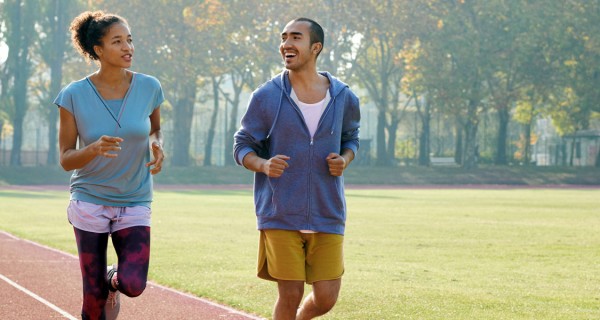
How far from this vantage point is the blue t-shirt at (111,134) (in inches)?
289

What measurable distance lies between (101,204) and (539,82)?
64978 mm

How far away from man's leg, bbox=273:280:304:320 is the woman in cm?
82

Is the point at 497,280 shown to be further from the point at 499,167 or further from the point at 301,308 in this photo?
the point at 499,167

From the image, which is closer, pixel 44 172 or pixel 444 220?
pixel 444 220

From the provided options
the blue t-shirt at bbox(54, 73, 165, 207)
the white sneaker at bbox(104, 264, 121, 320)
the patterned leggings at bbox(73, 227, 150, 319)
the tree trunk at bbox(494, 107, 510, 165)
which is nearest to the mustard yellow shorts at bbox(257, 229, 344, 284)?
the patterned leggings at bbox(73, 227, 150, 319)

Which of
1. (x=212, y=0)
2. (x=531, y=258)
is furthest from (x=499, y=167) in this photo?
(x=531, y=258)

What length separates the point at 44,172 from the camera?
6594 cm

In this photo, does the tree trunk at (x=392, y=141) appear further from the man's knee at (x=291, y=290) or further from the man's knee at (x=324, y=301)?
the man's knee at (x=291, y=290)

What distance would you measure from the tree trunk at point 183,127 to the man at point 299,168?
219ft

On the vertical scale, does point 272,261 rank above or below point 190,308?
above

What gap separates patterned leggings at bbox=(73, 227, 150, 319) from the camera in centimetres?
742

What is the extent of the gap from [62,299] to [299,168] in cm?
581

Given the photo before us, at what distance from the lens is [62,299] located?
12320mm

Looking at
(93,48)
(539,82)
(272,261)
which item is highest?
(539,82)
